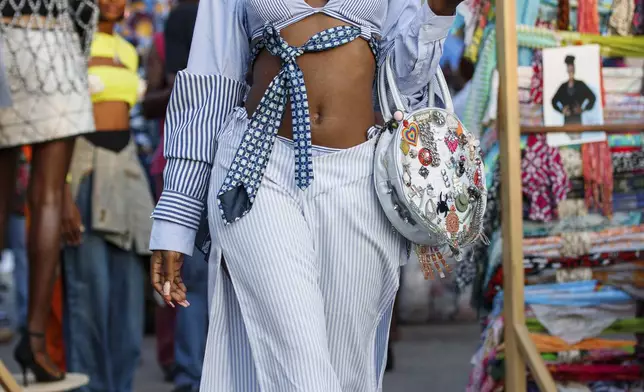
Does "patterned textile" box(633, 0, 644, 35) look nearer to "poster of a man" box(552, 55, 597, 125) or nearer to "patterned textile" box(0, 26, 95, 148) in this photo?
"poster of a man" box(552, 55, 597, 125)

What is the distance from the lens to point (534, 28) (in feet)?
17.0

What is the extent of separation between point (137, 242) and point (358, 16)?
3.77 m

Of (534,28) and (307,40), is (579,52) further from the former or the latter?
(307,40)

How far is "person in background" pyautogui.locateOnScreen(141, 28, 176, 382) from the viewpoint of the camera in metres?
6.40

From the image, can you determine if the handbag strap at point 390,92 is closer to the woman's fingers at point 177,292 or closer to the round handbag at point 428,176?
the round handbag at point 428,176

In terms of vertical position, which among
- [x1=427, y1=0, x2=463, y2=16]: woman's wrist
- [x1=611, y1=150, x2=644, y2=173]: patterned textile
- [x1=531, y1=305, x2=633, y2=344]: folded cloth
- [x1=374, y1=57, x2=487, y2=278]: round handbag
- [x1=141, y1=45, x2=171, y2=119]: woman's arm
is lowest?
[x1=531, y1=305, x2=633, y2=344]: folded cloth

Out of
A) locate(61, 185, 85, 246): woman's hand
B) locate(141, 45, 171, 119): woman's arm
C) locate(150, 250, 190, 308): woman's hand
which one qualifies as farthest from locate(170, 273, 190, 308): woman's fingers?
locate(141, 45, 171, 119): woman's arm

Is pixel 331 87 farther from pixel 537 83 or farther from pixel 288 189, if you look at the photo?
pixel 537 83

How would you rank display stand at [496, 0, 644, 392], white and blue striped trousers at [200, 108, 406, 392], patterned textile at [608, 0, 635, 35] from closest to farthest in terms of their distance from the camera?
1. white and blue striped trousers at [200, 108, 406, 392]
2. display stand at [496, 0, 644, 392]
3. patterned textile at [608, 0, 635, 35]

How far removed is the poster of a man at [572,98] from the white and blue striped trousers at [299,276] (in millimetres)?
2100

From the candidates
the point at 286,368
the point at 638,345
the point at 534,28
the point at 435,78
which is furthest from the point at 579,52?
the point at 286,368

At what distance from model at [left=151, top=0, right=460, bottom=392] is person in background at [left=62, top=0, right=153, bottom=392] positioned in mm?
3021

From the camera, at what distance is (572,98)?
519 centimetres

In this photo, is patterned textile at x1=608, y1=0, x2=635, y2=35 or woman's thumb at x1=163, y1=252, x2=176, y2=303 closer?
woman's thumb at x1=163, y1=252, x2=176, y2=303
